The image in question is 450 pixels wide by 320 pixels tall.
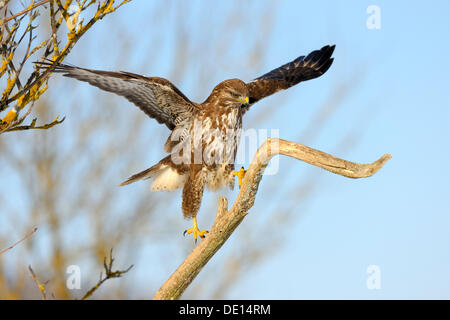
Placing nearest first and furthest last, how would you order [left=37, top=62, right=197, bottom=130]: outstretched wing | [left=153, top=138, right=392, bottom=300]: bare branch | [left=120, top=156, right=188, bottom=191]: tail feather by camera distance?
1. [left=153, top=138, right=392, bottom=300]: bare branch
2. [left=37, top=62, right=197, bottom=130]: outstretched wing
3. [left=120, top=156, right=188, bottom=191]: tail feather

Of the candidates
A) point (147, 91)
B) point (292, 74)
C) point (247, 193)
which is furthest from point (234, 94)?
point (292, 74)

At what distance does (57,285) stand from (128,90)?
5.36m

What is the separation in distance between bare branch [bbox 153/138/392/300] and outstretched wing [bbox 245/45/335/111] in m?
2.19

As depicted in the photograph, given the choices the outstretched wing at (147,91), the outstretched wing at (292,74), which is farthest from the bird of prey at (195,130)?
the outstretched wing at (292,74)

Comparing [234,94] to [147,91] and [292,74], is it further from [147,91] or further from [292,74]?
[292,74]

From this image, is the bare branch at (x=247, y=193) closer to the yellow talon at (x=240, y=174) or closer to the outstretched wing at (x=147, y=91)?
the yellow talon at (x=240, y=174)

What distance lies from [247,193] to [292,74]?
133 inches

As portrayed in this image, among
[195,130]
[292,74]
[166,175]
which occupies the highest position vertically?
[292,74]

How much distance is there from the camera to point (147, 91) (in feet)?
17.8

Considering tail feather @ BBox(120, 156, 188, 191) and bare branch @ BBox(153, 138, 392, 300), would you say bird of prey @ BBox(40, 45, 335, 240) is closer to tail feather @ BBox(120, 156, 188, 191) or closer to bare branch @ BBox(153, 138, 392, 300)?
tail feather @ BBox(120, 156, 188, 191)

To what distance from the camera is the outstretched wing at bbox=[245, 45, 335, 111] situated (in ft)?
21.4

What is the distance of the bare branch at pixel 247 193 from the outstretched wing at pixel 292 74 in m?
2.19

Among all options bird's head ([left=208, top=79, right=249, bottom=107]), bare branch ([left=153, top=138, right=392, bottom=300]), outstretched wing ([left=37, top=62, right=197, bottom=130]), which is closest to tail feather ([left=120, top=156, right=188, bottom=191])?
A: outstretched wing ([left=37, top=62, right=197, bottom=130])
